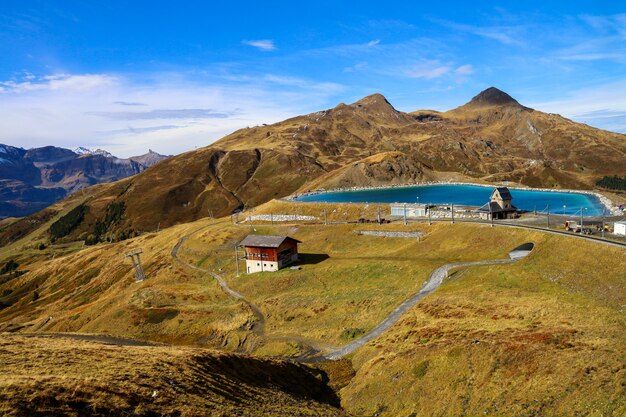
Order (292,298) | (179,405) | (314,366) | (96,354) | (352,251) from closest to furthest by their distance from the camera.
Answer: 1. (179,405)
2. (96,354)
3. (314,366)
4. (292,298)
5. (352,251)

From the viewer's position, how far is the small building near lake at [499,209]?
10631 cm

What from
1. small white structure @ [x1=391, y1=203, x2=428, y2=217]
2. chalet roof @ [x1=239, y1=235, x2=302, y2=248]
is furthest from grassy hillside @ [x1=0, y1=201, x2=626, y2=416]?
small white structure @ [x1=391, y1=203, x2=428, y2=217]

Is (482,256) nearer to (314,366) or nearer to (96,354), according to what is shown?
(314,366)

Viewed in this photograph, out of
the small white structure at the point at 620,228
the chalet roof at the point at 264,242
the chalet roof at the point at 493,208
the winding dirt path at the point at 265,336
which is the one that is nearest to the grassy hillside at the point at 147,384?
the winding dirt path at the point at 265,336

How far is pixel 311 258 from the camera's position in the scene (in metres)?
107

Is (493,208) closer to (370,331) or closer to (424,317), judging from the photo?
(424,317)

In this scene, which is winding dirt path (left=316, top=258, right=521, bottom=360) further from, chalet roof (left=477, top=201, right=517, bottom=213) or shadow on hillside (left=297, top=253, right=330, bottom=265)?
chalet roof (left=477, top=201, right=517, bottom=213)

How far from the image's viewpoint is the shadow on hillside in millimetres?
102500

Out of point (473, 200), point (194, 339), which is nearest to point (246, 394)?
point (194, 339)

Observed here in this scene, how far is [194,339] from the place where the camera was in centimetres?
7481

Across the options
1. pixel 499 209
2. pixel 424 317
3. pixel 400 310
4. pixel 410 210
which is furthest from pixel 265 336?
pixel 410 210

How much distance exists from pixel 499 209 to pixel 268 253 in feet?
213

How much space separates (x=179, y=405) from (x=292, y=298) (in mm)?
51424

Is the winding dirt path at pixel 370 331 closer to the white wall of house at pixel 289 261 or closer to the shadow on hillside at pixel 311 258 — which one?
the white wall of house at pixel 289 261
